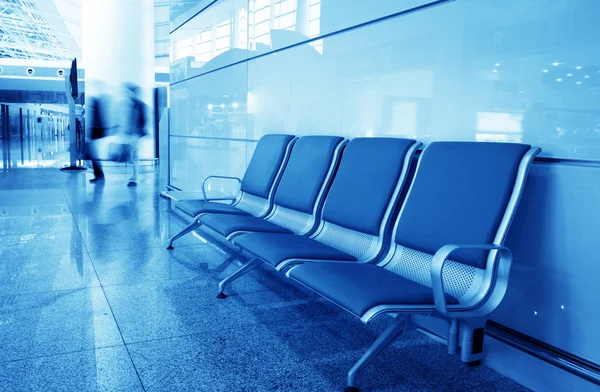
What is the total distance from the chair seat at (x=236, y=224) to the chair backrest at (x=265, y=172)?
1.27ft

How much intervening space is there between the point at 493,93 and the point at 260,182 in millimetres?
1887

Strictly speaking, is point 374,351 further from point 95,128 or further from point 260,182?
point 95,128

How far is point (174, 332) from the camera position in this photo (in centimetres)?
239

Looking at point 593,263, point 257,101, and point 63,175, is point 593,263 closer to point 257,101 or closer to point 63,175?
point 257,101

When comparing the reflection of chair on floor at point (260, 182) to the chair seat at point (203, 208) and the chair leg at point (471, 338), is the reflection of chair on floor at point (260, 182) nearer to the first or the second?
the chair seat at point (203, 208)

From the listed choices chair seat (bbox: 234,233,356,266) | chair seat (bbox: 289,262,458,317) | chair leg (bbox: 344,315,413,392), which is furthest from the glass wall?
chair seat (bbox: 234,233,356,266)

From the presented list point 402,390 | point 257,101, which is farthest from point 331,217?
point 257,101

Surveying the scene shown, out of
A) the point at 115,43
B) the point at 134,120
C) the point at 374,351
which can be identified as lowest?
the point at 374,351

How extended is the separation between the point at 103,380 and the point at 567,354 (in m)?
1.75

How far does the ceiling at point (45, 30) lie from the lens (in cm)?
1902

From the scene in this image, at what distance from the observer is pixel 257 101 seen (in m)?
4.53

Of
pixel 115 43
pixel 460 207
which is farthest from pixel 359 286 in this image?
pixel 115 43

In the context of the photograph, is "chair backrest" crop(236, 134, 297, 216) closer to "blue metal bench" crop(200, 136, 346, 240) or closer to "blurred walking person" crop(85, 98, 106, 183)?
"blue metal bench" crop(200, 136, 346, 240)

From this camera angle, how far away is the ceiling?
1902cm
